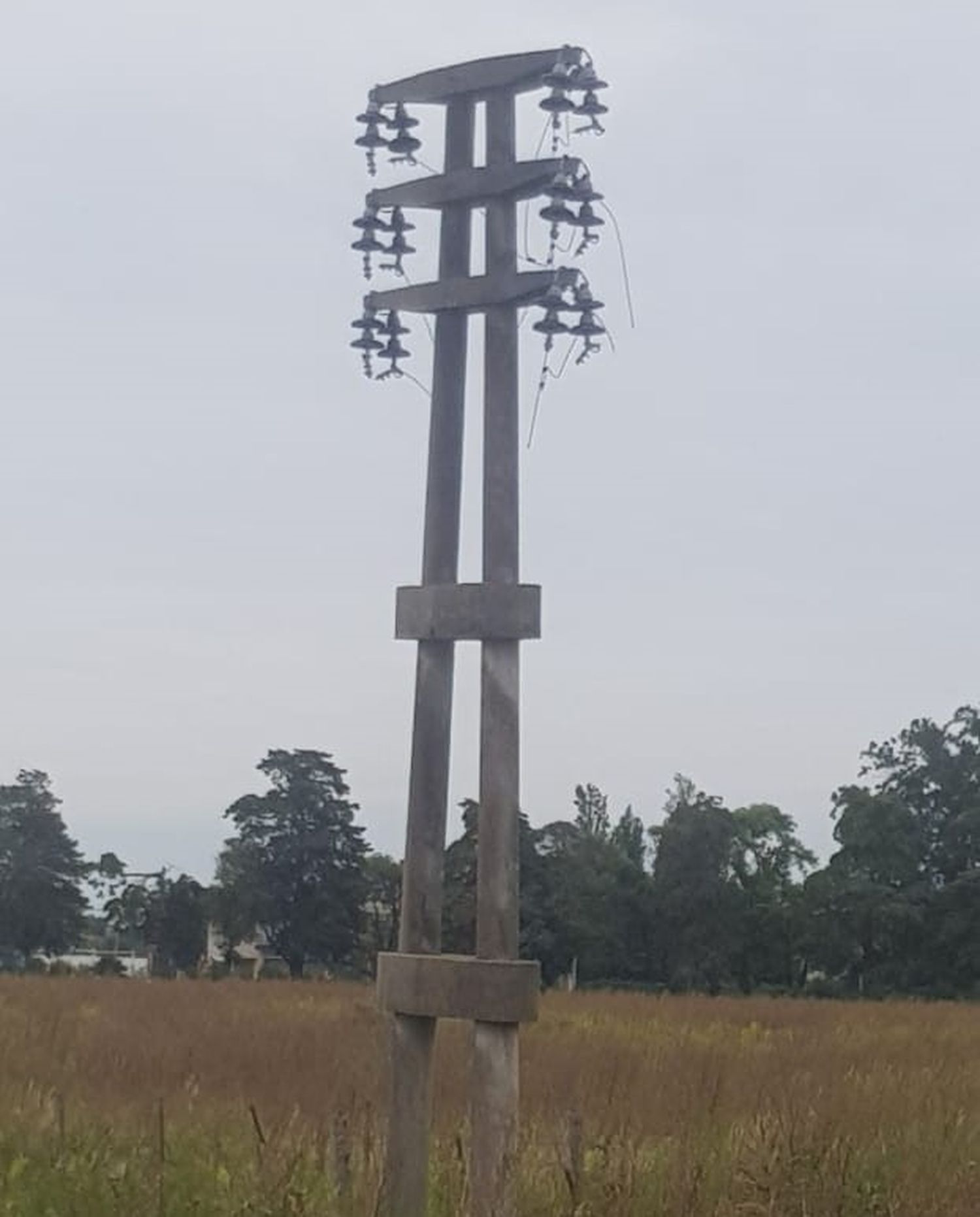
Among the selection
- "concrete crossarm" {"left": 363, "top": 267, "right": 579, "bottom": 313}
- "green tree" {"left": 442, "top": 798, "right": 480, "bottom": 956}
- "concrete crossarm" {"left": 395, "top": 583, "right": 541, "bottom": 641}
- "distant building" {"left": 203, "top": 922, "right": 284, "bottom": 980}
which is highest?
"distant building" {"left": 203, "top": 922, "right": 284, "bottom": 980}

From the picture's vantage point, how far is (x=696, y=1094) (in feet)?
32.8

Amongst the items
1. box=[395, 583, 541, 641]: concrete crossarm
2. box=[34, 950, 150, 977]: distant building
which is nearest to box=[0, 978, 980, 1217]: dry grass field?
box=[395, 583, 541, 641]: concrete crossarm

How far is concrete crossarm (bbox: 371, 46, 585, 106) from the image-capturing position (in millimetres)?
6281

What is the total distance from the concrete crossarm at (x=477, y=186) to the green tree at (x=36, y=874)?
45.0m

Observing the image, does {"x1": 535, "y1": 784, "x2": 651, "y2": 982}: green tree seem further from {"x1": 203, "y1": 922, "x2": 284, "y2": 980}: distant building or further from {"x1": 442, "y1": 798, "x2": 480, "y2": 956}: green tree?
{"x1": 442, "y1": 798, "x2": 480, "y2": 956}: green tree

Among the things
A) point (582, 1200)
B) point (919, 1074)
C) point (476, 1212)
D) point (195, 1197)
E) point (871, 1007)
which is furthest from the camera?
point (871, 1007)

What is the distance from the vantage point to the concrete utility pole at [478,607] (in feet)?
20.1

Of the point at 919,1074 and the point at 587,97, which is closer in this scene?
the point at 587,97

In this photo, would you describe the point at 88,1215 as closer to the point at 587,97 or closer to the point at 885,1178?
the point at 885,1178

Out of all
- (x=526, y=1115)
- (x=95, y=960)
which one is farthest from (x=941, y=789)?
(x=526, y=1115)

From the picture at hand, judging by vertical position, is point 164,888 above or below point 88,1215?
above

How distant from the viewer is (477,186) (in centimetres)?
648

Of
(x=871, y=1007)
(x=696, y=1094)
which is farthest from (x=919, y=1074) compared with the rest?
(x=871, y=1007)

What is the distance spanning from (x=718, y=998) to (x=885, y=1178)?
57.4 feet
